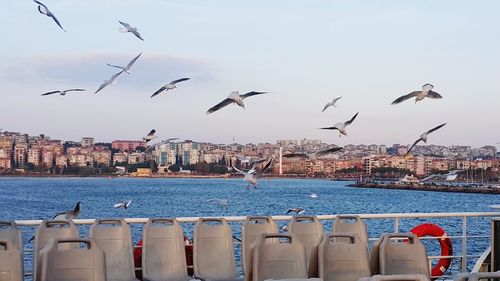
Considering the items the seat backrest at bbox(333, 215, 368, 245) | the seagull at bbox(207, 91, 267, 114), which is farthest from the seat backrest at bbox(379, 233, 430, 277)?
the seagull at bbox(207, 91, 267, 114)

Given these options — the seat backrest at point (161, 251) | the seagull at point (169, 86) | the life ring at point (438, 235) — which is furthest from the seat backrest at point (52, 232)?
the seagull at point (169, 86)

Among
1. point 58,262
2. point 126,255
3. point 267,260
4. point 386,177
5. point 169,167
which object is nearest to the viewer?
point 58,262

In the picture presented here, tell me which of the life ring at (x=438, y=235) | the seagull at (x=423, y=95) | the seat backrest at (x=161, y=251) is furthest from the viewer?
the seagull at (x=423, y=95)

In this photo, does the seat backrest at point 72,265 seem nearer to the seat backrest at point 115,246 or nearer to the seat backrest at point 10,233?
the seat backrest at point 10,233

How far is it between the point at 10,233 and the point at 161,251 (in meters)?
1.26

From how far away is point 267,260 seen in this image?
5840 millimetres

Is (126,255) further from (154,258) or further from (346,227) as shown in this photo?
(346,227)

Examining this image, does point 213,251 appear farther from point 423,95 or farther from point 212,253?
point 423,95

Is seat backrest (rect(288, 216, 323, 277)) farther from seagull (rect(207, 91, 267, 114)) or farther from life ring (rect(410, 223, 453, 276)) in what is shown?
seagull (rect(207, 91, 267, 114))

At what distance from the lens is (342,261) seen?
588 cm

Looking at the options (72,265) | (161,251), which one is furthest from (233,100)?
(72,265)

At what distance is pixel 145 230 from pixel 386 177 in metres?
64.0

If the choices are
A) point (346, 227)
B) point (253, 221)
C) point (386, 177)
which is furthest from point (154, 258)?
point (386, 177)

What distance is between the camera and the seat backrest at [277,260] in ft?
19.0
